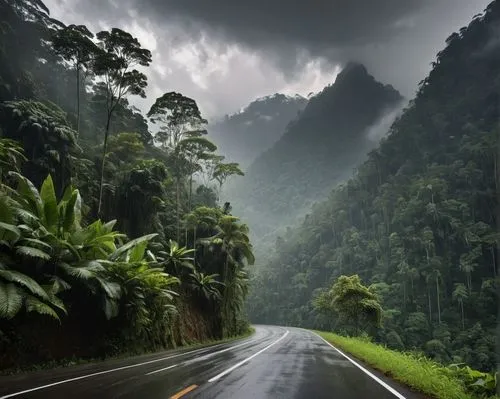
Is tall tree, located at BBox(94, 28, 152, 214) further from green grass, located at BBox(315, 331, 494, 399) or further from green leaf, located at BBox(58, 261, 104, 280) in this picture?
green grass, located at BBox(315, 331, 494, 399)

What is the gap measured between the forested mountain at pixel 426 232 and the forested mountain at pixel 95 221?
12717 millimetres

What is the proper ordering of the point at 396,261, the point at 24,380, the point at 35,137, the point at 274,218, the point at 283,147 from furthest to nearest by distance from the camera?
the point at 283,147 → the point at 274,218 → the point at 396,261 → the point at 35,137 → the point at 24,380

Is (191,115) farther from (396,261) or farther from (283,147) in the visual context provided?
(283,147)

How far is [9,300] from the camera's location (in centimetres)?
944

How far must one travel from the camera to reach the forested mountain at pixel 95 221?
39.5ft

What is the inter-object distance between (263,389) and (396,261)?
213 ft

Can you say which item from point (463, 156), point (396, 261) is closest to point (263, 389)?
point (396, 261)

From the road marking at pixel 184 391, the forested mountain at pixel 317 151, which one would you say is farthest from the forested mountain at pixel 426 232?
the forested mountain at pixel 317 151

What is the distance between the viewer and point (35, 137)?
23828 millimetres

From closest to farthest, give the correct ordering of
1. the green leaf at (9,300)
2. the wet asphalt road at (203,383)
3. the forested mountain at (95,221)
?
the wet asphalt road at (203,383), the green leaf at (9,300), the forested mountain at (95,221)

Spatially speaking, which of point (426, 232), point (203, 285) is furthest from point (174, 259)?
point (426, 232)

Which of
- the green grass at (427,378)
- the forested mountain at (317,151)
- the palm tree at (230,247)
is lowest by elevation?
the green grass at (427,378)

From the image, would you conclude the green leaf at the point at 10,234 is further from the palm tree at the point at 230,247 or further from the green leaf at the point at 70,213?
the palm tree at the point at 230,247

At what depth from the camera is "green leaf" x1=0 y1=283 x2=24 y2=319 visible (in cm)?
921
